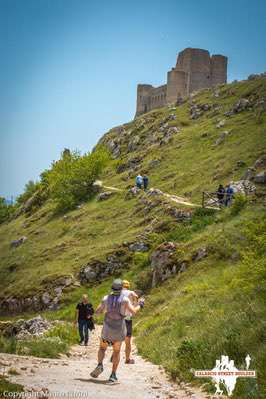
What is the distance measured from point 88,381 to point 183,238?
2594 centimetres

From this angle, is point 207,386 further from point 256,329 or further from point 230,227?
point 230,227

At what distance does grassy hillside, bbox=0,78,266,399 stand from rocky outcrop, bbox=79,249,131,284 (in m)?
0.46

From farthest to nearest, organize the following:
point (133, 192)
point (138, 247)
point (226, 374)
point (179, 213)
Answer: point (133, 192) → point (179, 213) → point (138, 247) → point (226, 374)

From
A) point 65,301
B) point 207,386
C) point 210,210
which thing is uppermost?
point 210,210

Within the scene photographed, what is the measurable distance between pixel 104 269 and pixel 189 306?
20155 mm

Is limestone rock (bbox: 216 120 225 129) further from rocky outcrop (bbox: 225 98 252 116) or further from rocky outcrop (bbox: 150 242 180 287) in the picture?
rocky outcrop (bbox: 150 242 180 287)

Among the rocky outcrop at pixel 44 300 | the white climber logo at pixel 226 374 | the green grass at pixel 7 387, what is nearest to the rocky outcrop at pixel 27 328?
the rocky outcrop at pixel 44 300

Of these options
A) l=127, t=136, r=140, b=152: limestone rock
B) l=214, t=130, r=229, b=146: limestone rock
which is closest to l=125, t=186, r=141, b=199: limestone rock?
l=214, t=130, r=229, b=146: limestone rock

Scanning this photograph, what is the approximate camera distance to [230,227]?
29.9 meters

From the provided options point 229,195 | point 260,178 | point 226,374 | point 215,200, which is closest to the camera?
point 226,374

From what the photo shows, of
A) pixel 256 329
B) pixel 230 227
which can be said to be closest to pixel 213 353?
pixel 256 329

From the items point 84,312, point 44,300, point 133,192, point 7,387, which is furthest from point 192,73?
point 7,387

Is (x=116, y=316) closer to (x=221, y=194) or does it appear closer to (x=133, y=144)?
(x=221, y=194)

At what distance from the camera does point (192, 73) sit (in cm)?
10806
